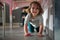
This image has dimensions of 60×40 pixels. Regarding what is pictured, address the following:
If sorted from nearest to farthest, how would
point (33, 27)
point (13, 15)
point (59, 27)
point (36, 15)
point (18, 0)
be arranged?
point (59, 27) < point (36, 15) < point (33, 27) < point (18, 0) < point (13, 15)

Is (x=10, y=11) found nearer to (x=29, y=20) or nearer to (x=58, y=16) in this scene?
(x=29, y=20)

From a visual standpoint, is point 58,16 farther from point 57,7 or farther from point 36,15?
point 36,15

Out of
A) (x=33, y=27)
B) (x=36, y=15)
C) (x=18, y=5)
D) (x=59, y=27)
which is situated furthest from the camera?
(x=18, y=5)

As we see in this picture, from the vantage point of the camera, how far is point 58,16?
0.96 m

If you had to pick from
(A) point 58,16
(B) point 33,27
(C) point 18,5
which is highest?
(C) point 18,5

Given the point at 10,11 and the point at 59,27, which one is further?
the point at 10,11

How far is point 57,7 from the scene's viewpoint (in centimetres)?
97

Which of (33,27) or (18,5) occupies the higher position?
(18,5)

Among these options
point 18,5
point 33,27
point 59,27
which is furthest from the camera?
point 18,5

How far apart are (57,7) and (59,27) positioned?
12cm

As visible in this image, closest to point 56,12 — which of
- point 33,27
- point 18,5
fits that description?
point 33,27

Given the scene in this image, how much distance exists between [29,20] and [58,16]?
0.90m

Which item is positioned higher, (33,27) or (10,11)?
(10,11)

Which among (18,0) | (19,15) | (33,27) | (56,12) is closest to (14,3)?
(18,0)
